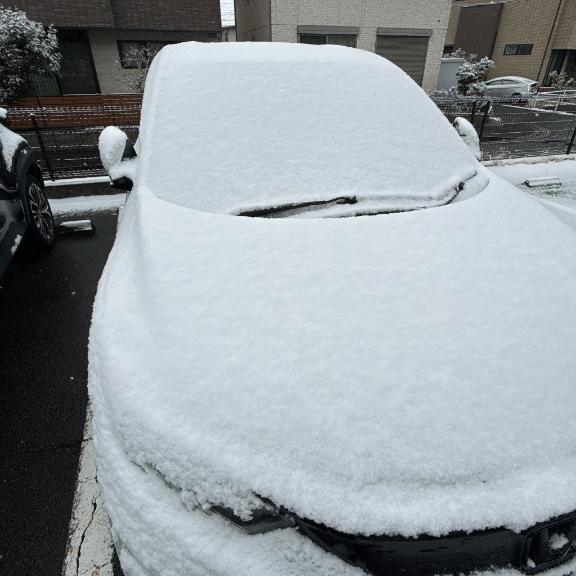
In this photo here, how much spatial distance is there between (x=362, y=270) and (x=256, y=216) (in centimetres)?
62

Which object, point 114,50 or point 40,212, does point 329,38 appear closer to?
point 114,50

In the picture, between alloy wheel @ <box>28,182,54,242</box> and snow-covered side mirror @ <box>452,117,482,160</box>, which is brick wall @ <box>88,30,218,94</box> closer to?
alloy wheel @ <box>28,182,54,242</box>

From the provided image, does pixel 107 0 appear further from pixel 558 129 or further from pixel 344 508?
pixel 344 508

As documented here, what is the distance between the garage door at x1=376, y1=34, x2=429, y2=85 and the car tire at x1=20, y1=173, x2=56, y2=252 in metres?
14.7

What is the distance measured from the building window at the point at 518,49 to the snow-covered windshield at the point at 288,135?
33.1 metres

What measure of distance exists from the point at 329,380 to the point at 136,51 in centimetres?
1738

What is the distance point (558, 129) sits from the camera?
23.1 feet

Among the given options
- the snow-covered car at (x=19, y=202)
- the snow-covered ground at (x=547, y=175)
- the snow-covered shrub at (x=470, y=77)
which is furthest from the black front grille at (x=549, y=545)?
the snow-covered shrub at (x=470, y=77)

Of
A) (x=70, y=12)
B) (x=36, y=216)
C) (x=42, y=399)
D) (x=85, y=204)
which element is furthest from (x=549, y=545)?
(x=70, y=12)

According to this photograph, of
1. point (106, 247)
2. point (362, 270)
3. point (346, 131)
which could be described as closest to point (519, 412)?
point (362, 270)

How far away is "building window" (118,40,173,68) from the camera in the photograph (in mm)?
14961

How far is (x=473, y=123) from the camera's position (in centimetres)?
689

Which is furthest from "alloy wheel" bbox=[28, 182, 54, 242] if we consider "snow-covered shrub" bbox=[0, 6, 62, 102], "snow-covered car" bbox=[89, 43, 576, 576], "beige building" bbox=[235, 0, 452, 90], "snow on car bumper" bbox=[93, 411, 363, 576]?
"beige building" bbox=[235, 0, 452, 90]

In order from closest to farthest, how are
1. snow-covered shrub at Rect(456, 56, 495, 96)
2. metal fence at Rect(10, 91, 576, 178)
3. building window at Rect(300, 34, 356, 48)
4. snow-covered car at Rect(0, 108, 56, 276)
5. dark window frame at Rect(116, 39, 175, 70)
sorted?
snow-covered car at Rect(0, 108, 56, 276), metal fence at Rect(10, 91, 576, 178), building window at Rect(300, 34, 356, 48), dark window frame at Rect(116, 39, 175, 70), snow-covered shrub at Rect(456, 56, 495, 96)
